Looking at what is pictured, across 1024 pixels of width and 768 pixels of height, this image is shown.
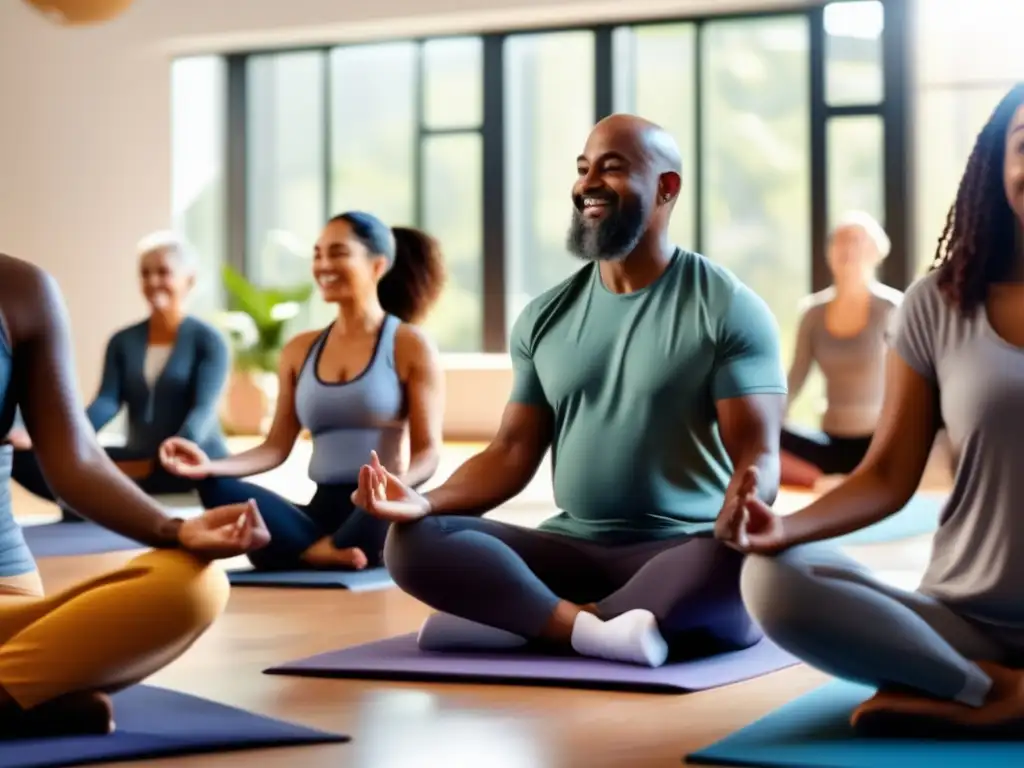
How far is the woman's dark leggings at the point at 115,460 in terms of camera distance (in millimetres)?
5617

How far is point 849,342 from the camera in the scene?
638 centimetres

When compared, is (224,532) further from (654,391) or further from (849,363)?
(849,363)

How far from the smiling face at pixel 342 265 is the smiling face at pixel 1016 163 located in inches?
95.7

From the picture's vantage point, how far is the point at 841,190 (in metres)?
8.98

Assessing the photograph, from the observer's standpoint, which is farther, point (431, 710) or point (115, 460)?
point (115, 460)

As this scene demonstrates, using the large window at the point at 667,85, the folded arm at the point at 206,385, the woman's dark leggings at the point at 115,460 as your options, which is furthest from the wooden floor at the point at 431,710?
the large window at the point at 667,85

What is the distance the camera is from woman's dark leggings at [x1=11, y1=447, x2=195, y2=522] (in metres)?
5.62

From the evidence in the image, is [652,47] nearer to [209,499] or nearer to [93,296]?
[93,296]

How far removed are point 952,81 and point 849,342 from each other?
2.63m

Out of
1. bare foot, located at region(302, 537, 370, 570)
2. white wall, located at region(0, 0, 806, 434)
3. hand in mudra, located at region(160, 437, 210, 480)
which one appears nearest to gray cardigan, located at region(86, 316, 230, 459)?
bare foot, located at region(302, 537, 370, 570)

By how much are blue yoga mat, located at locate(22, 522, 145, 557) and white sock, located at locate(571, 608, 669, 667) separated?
2147 millimetres

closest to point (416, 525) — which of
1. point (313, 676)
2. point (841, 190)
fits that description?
point (313, 676)

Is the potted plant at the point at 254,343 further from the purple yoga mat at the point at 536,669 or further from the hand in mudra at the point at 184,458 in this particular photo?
the purple yoga mat at the point at 536,669

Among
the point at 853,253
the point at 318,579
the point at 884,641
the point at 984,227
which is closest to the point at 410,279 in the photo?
the point at 318,579
